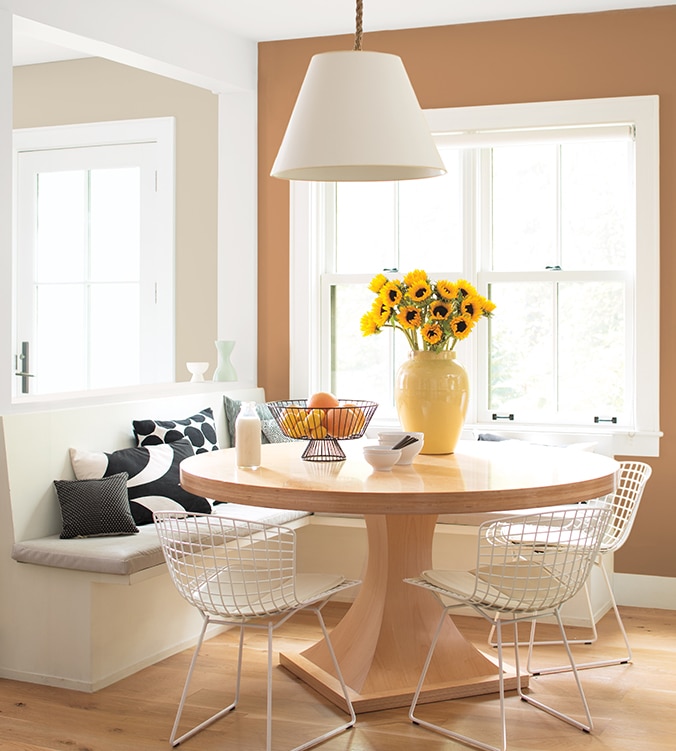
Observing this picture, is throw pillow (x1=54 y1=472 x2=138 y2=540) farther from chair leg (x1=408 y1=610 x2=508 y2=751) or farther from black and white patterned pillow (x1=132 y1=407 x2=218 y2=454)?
chair leg (x1=408 y1=610 x2=508 y2=751)

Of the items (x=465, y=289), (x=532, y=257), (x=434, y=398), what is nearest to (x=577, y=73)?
(x=532, y=257)

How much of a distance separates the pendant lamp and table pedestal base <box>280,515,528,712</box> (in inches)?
47.4

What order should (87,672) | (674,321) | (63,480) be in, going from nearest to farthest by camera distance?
(87,672)
(63,480)
(674,321)

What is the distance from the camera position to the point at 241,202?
17.5 ft

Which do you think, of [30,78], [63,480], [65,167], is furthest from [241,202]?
[63,480]

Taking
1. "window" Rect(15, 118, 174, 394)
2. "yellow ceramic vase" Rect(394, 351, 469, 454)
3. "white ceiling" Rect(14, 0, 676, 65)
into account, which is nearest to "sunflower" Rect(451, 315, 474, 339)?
"yellow ceramic vase" Rect(394, 351, 469, 454)

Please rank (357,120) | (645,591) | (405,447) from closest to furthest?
(357,120)
(405,447)
(645,591)

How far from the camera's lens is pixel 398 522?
3436 mm

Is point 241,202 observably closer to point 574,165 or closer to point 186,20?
point 186,20

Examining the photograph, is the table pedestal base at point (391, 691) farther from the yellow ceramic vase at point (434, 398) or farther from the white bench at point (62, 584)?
→ the yellow ceramic vase at point (434, 398)

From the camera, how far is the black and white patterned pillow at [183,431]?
418 centimetres

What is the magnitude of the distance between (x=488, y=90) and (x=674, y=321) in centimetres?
141

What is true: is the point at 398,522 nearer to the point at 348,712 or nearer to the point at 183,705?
the point at 348,712

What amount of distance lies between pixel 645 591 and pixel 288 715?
84.5 inches
